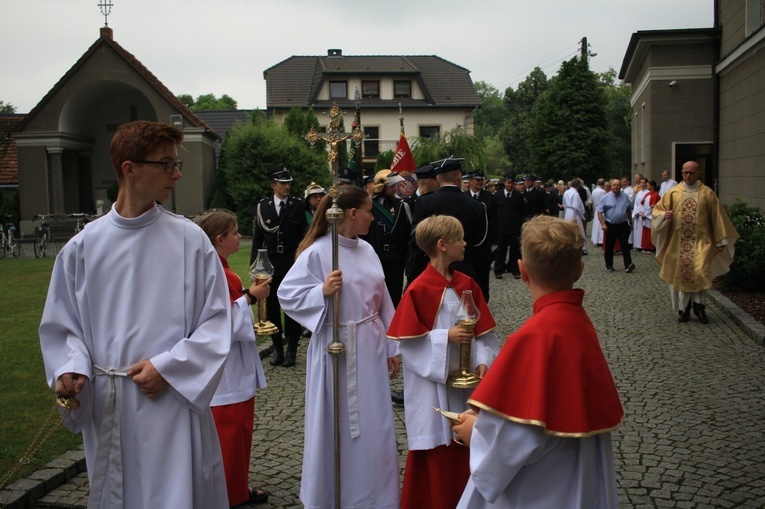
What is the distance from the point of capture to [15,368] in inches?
347

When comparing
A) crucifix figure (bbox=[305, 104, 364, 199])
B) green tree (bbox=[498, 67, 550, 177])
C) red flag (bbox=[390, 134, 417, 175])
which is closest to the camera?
crucifix figure (bbox=[305, 104, 364, 199])

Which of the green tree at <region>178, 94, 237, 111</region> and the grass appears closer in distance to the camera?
the grass

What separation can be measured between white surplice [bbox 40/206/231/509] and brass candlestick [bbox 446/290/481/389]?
1.33 m

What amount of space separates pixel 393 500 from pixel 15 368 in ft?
19.0

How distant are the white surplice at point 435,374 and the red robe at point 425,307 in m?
0.04

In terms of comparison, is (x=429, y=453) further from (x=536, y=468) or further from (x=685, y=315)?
(x=685, y=315)

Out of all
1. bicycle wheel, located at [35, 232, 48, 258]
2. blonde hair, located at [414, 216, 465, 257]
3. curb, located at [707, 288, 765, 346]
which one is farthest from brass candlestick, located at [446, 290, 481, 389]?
bicycle wheel, located at [35, 232, 48, 258]

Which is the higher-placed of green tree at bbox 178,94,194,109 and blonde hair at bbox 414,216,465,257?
green tree at bbox 178,94,194,109

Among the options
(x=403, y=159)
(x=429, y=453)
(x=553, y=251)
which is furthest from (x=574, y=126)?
(x=553, y=251)

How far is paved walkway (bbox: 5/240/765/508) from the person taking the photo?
522 centimetres

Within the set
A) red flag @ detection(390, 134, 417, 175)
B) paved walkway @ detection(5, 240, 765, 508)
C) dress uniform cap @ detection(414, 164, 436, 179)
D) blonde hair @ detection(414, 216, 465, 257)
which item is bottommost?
paved walkway @ detection(5, 240, 765, 508)

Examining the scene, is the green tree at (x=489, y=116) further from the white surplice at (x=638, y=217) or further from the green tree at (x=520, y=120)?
the white surplice at (x=638, y=217)

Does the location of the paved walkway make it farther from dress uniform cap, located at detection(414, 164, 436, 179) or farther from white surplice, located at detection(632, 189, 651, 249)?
white surplice, located at detection(632, 189, 651, 249)

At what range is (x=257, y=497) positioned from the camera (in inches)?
203
